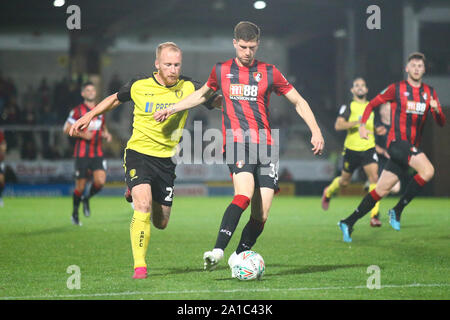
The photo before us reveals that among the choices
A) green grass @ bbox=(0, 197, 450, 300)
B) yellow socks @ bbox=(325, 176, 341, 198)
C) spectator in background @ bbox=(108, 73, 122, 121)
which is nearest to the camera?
green grass @ bbox=(0, 197, 450, 300)

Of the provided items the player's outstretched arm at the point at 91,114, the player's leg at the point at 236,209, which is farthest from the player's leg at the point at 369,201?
the player's outstretched arm at the point at 91,114

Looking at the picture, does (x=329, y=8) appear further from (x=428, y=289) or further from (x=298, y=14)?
(x=428, y=289)

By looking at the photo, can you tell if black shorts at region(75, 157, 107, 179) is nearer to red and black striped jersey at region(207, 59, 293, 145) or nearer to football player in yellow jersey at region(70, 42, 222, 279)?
football player in yellow jersey at region(70, 42, 222, 279)

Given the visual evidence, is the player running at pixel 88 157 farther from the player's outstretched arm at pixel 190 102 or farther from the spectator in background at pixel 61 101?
the spectator in background at pixel 61 101

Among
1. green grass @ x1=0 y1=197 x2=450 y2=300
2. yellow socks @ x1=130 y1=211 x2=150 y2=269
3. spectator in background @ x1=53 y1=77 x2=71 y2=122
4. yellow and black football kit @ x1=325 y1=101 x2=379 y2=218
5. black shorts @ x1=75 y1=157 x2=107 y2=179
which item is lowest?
green grass @ x1=0 y1=197 x2=450 y2=300

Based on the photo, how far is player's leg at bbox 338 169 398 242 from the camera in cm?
969

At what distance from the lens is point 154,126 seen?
23.3ft

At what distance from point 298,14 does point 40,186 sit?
12.5m

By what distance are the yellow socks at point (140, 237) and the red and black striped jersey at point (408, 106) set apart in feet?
15.0

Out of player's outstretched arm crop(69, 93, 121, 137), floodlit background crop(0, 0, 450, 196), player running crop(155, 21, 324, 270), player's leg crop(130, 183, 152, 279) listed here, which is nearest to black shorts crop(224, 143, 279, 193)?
player running crop(155, 21, 324, 270)

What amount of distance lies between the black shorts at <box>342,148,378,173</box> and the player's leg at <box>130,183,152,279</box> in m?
6.71

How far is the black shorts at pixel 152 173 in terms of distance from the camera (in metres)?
6.87

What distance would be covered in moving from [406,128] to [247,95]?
406 centimetres

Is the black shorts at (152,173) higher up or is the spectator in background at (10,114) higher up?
the spectator in background at (10,114)
